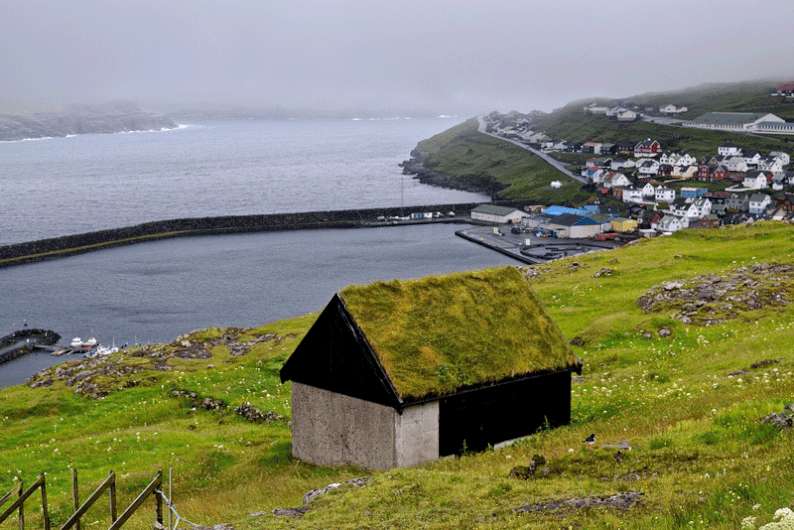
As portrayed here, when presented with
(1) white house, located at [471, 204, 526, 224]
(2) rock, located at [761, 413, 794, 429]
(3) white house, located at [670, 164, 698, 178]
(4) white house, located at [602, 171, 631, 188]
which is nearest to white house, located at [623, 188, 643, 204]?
(4) white house, located at [602, 171, 631, 188]

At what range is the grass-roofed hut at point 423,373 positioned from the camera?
21.8 meters

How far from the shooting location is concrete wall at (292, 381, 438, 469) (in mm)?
21375

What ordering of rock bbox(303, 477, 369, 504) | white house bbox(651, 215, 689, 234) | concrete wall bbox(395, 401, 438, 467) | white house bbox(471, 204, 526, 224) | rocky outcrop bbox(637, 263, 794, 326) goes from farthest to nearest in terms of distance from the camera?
white house bbox(471, 204, 526, 224) < white house bbox(651, 215, 689, 234) < rocky outcrop bbox(637, 263, 794, 326) < concrete wall bbox(395, 401, 438, 467) < rock bbox(303, 477, 369, 504)

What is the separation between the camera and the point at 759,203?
6112 inches

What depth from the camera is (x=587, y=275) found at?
63.6m

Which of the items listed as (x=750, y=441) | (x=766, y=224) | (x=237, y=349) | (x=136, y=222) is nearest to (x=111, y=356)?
(x=237, y=349)

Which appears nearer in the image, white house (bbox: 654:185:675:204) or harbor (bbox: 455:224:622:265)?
harbor (bbox: 455:224:622:265)

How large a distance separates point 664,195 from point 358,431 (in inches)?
6685

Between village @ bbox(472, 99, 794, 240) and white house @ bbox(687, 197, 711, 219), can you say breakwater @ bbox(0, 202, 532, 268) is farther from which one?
white house @ bbox(687, 197, 711, 219)

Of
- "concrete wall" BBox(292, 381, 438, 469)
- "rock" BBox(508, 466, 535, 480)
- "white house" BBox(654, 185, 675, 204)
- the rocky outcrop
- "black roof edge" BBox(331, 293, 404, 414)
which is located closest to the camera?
"rock" BBox(508, 466, 535, 480)

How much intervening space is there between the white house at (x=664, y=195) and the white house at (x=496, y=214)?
34.0 meters

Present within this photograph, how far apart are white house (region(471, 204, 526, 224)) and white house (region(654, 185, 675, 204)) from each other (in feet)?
112

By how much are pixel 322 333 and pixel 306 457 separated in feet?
14.4

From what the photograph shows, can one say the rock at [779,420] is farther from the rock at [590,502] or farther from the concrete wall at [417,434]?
the concrete wall at [417,434]
